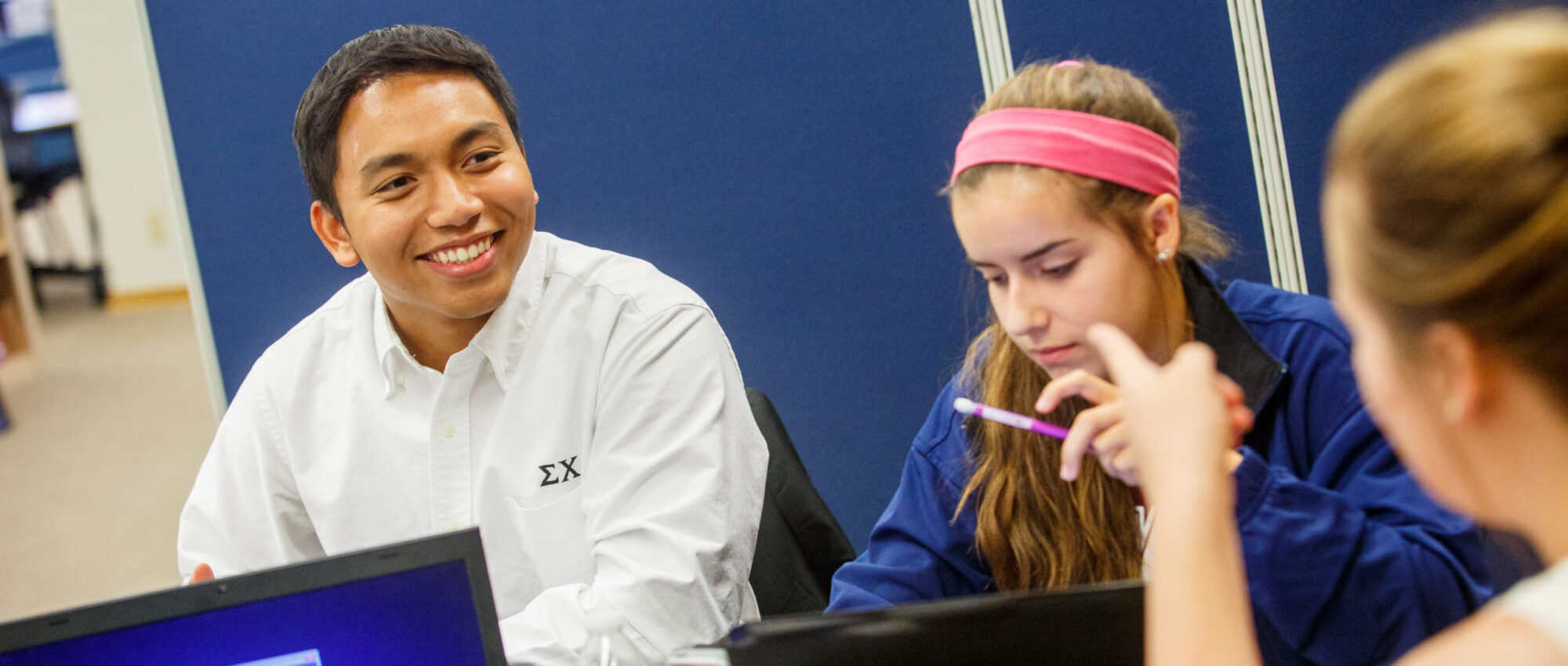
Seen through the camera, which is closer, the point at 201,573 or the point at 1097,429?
the point at 1097,429

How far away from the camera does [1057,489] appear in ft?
4.40

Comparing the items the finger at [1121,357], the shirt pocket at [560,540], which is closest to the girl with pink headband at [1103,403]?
the finger at [1121,357]

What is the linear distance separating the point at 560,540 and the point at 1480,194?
1146mm

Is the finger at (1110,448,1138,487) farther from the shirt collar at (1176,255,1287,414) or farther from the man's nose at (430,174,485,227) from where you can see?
the man's nose at (430,174,485,227)

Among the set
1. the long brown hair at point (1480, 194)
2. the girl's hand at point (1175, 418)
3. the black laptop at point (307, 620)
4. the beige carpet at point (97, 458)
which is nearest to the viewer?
the long brown hair at point (1480, 194)

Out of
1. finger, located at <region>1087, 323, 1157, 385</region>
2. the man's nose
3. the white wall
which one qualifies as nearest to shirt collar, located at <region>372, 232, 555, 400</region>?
the man's nose

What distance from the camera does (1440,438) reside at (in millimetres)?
673

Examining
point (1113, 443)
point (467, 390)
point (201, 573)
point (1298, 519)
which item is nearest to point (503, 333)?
point (467, 390)

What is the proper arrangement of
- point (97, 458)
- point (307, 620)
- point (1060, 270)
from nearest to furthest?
point (307, 620), point (1060, 270), point (97, 458)

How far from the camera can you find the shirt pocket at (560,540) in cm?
152

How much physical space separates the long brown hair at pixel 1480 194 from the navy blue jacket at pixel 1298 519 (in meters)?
0.46

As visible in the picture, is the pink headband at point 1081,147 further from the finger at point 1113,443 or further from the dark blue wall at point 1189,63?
the dark blue wall at point 1189,63

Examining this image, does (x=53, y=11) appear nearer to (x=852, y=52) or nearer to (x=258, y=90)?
(x=258, y=90)

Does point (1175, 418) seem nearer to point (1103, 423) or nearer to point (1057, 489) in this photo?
point (1103, 423)
